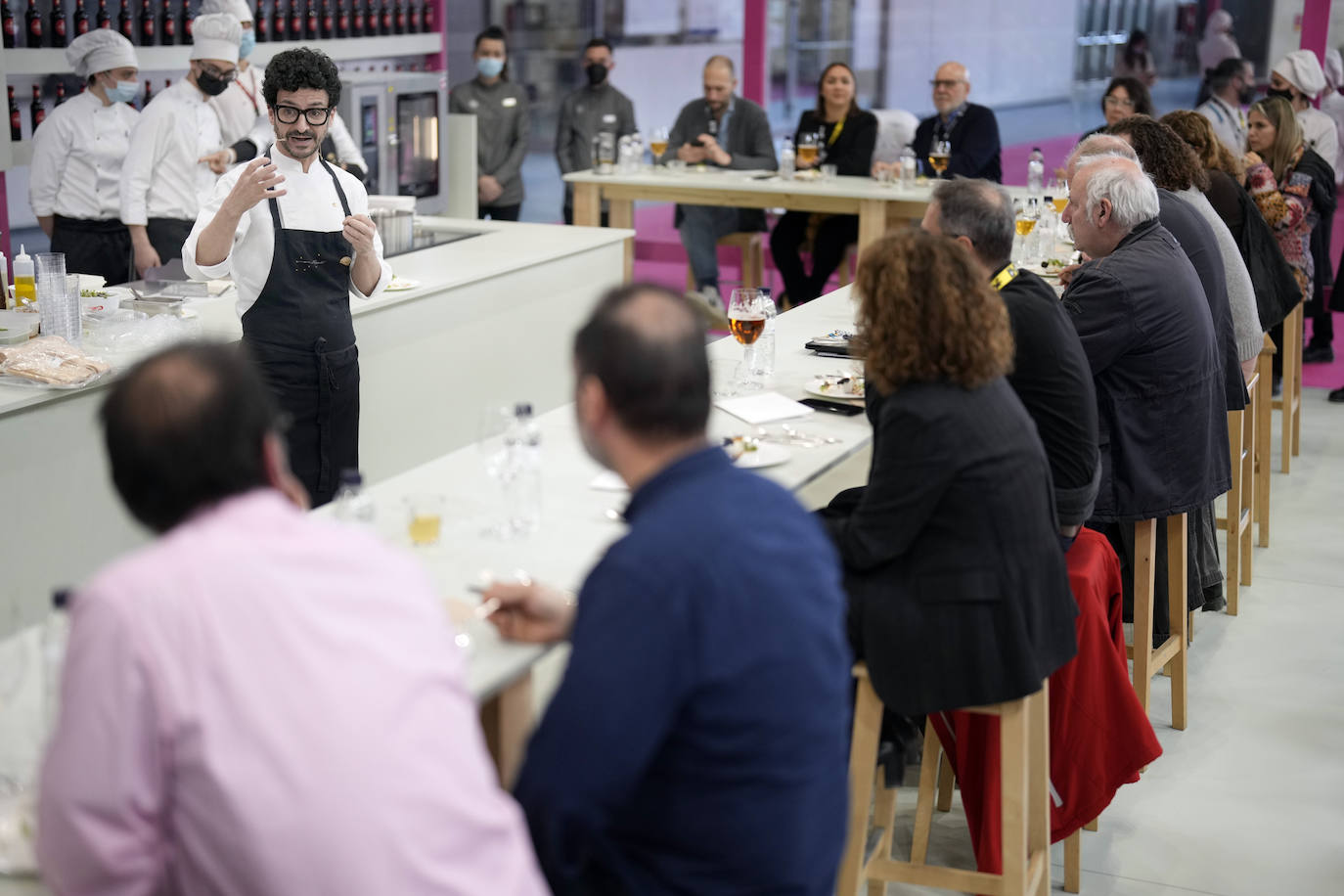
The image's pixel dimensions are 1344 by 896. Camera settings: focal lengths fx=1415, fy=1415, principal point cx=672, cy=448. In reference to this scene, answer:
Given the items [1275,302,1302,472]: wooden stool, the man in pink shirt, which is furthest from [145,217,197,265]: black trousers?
the man in pink shirt

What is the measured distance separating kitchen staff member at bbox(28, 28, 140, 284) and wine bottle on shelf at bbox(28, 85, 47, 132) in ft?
2.77

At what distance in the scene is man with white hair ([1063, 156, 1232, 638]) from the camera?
346cm

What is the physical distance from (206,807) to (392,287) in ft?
12.6

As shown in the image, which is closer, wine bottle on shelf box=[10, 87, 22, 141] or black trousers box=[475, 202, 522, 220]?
wine bottle on shelf box=[10, 87, 22, 141]

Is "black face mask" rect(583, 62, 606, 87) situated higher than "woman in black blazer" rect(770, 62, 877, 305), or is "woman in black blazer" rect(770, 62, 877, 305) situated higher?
"black face mask" rect(583, 62, 606, 87)

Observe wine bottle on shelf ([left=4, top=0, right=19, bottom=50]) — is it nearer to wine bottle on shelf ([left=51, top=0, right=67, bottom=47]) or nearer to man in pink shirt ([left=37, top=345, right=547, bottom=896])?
wine bottle on shelf ([left=51, top=0, right=67, bottom=47])

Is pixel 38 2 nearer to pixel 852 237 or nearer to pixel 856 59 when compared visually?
pixel 852 237

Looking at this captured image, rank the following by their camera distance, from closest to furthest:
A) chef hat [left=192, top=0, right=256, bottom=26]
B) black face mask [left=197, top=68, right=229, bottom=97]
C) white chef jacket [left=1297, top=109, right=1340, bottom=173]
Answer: black face mask [left=197, top=68, right=229, bottom=97] → chef hat [left=192, top=0, right=256, bottom=26] → white chef jacket [left=1297, top=109, right=1340, bottom=173]

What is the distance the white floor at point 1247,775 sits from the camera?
3148 mm

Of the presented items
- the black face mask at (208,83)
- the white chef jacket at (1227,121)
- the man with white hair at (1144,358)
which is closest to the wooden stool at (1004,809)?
the man with white hair at (1144,358)

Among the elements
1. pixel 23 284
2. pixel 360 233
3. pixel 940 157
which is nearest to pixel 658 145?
pixel 940 157

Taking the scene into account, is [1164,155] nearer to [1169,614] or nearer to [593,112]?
[1169,614]

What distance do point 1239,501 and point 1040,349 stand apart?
2049 millimetres

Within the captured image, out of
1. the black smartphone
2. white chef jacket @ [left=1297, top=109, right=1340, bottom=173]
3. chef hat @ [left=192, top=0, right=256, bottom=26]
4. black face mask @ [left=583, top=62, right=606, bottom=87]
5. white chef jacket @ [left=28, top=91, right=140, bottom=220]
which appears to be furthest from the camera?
black face mask @ [left=583, top=62, right=606, bottom=87]
